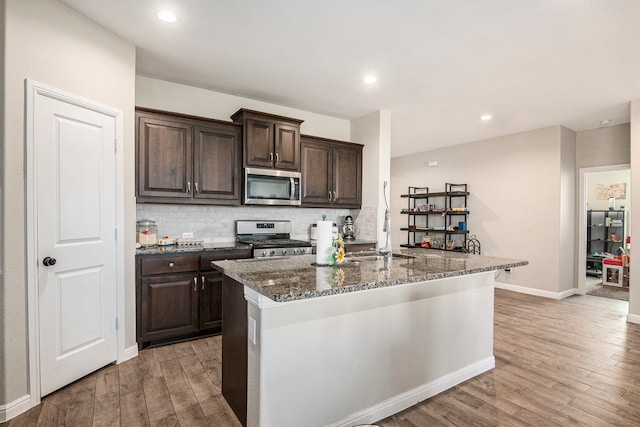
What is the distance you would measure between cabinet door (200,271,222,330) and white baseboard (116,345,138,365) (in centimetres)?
60

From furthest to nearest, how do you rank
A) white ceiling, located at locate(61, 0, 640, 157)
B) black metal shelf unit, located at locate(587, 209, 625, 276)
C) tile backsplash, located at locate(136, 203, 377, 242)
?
black metal shelf unit, located at locate(587, 209, 625, 276)
tile backsplash, located at locate(136, 203, 377, 242)
white ceiling, located at locate(61, 0, 640, 157)

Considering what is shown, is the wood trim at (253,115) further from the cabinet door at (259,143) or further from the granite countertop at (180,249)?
the granite countertop at (180,249)

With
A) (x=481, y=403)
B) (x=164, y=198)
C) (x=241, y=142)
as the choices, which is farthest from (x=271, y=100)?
(x=481, y=403)

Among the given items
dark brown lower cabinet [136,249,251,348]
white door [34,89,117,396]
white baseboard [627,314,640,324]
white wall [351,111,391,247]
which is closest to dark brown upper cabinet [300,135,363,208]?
white wall [351,111,391,247]

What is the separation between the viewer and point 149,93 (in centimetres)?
361

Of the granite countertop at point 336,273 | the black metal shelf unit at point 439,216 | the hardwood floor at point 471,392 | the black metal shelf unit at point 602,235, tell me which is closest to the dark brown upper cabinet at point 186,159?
the hardwood floor at point 471,392

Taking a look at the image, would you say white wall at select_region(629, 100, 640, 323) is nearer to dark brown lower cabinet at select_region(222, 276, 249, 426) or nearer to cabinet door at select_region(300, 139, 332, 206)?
cabinet door at select_region(300, 139, 332, 206)

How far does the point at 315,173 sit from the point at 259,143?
92cm

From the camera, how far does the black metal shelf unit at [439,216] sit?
20.9 feet

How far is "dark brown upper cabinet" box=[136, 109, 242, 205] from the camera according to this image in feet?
10.7

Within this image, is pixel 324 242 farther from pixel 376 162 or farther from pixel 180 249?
pixel 376 162

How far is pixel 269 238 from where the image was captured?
4266 millimetres

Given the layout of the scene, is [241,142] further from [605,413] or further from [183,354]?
[605,413]

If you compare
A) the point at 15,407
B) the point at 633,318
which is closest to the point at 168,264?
the point at 15,407
